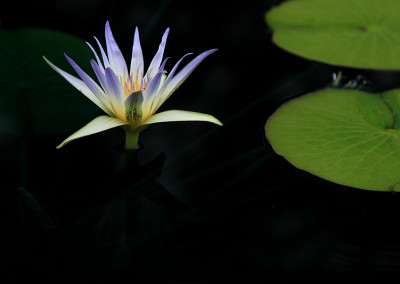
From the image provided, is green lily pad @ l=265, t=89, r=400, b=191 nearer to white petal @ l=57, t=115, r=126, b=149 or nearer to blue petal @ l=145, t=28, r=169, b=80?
blue petal @ l=145, t=28, r=169, b=80

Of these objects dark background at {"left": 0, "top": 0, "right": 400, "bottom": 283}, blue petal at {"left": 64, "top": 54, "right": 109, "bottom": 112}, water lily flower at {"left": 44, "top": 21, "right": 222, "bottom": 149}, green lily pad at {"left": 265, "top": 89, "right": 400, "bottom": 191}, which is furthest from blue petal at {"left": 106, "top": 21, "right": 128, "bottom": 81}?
green lily pad at {"left": 265, "top": 89, "right": 400, "bottom": 191}

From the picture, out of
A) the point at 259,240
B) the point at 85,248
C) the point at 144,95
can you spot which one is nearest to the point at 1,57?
the point at 144,95

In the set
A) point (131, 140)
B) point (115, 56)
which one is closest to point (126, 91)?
point (115, 56)

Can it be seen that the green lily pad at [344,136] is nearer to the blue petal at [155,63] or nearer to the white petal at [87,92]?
the blue petal at [155,63]

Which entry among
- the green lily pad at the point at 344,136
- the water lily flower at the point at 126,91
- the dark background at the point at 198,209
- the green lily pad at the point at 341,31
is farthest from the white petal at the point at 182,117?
the green lily pad at the point at 341,31

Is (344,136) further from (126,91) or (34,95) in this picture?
(34,95)

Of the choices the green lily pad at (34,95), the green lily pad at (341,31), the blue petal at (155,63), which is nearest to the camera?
the blue petal at (155,63)
